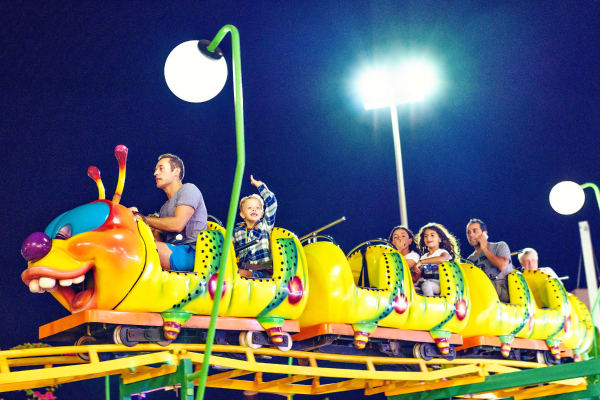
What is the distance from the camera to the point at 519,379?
4.23 m

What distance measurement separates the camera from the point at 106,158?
23.4 feet

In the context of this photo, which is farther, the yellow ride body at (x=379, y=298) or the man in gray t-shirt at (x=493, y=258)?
the man in gray t-shirt at (x=493, y=258)

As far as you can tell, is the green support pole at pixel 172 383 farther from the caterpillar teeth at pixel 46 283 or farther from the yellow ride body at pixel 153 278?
the caterpillar teeth at pixel 46 283

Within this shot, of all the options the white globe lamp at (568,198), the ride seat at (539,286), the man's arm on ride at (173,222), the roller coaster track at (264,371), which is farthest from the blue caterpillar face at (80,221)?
the ride seat at (539,286)

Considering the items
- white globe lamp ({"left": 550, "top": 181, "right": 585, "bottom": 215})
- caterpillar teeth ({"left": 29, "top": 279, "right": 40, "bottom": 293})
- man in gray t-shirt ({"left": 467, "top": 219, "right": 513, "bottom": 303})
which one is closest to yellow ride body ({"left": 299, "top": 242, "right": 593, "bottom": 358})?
man in gray t-shirt ({"left": 467, "top": 219, "right": 513, "bottom": 303})

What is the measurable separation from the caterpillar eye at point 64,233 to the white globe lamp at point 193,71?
1.07 meters

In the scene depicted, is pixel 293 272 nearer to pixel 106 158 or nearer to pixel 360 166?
pixel 106 158

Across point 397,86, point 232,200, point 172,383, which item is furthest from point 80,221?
point 397,86

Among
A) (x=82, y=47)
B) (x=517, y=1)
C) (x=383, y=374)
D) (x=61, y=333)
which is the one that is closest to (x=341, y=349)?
(x=383, y=374)

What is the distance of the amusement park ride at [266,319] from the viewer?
3109mm

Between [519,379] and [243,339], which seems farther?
[519,379]

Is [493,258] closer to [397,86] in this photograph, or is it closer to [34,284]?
[397,86]

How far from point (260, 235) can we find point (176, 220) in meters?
0.58

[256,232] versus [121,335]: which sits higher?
[256,232]
